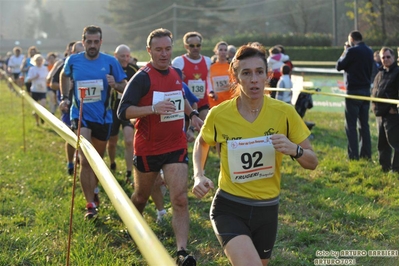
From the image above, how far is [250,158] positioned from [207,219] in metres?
3.24

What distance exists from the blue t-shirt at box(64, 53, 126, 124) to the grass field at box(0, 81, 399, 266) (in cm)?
118

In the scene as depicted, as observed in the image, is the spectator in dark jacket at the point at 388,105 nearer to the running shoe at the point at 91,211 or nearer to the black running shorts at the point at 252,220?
→ the running shoe at the point at 91,211

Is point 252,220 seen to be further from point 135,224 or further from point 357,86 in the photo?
point 357,86

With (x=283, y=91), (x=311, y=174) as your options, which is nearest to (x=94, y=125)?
(x=311, y=174)

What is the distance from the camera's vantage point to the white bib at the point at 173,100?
5.74m

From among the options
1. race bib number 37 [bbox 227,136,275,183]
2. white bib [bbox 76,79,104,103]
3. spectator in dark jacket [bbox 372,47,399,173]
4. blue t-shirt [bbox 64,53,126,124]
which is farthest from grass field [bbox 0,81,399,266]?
race bib number 37 [bbox 227,136,275,183]

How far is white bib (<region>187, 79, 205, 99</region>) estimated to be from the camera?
9484 mm

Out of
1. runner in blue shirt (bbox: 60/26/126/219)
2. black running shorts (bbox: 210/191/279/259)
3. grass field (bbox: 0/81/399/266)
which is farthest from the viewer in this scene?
runner in blue shirt (bbox: 60/26/126/219)

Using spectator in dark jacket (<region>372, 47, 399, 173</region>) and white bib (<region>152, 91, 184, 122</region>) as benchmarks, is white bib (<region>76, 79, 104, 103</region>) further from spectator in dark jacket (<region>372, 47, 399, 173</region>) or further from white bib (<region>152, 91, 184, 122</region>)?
spectator in dark jacket (<region>372, 47, 399, 173</region>)

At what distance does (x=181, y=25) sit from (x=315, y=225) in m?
61.4

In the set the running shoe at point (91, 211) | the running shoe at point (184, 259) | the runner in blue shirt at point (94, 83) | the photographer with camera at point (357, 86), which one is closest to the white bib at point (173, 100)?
the running shoe at point (184, 259)

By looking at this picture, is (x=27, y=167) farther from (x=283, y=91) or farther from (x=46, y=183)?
(x=283, y=91)

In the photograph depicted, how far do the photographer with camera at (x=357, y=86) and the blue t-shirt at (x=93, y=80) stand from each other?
15.2 ft

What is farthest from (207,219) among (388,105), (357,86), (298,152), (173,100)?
(357,86)
